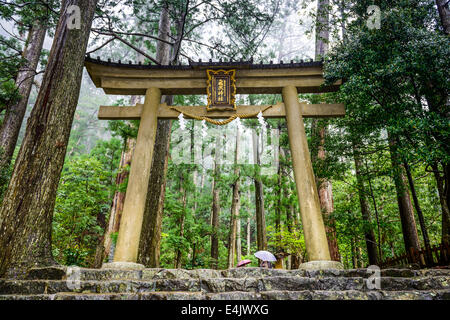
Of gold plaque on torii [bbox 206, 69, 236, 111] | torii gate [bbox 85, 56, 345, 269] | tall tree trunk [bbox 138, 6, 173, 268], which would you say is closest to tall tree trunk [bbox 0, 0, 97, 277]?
torii gate [bbox 85, 56, 345, 269]

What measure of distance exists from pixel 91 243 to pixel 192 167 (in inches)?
205

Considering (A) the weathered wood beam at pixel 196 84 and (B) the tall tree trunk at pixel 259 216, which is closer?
(A) the weathered wood beam at pixel 196 84

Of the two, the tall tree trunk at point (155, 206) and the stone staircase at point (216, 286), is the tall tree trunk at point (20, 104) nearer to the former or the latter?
the tall tree trunk at point (155, 206)

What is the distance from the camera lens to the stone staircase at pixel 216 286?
99.3 inches

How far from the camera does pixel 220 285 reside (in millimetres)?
2859

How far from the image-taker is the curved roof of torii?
5.45m

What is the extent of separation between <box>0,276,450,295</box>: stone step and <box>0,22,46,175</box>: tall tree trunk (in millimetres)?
4784

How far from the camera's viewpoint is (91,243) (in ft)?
34.7

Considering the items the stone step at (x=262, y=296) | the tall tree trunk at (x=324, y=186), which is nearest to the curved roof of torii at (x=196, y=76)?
the tall tree trunk at (x=324, y=186)

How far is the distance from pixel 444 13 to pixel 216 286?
22.0 ft

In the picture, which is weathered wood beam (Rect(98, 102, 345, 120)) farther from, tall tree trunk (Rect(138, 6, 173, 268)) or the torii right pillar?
tall tree trunk (Rect(138, 6, 173, 268))

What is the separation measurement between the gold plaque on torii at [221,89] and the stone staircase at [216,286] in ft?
10.9

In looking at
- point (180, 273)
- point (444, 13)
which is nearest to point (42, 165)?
point (180, 273)

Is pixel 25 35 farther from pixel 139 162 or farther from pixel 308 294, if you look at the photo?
pixel 308 294
